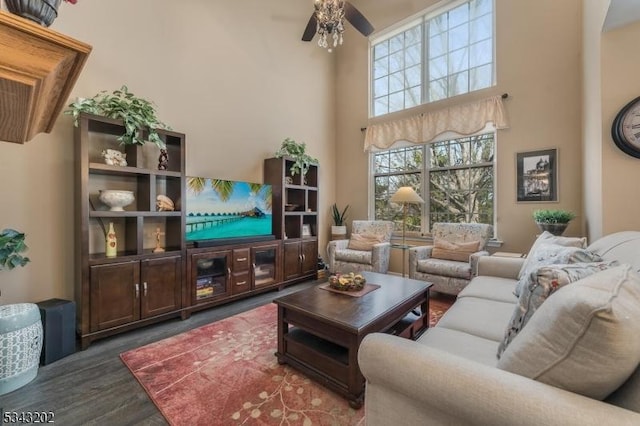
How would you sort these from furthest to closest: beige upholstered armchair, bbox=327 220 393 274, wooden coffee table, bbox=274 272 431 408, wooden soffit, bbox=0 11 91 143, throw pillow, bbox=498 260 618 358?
beige upholstered armchair, bbox=327 220 393 274
wooden coffee table, bbox=274 272 431 408
throw pillow, bbox=498 260 618 358
wooden soffit, bbox=0 11 91 143

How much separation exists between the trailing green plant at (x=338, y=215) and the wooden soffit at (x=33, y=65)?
→ 4.40 meters

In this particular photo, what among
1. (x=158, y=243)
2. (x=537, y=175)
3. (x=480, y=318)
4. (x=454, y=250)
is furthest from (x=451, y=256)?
(x=158, y=243)

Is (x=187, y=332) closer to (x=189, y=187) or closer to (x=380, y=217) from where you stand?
(x=189, y=187)

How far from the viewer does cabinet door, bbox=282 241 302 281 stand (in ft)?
12.9

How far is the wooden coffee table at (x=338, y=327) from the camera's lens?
1623mm

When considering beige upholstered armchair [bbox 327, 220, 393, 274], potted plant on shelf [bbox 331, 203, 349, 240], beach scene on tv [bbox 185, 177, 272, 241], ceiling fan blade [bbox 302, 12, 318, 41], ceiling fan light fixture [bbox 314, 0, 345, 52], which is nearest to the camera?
ceiling fan light fixture [bbox 314, 0, 345, 52]

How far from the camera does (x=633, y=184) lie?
2.15 meters

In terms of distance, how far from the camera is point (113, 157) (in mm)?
2578

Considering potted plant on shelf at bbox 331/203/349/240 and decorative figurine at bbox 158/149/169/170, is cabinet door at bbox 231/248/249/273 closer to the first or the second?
decorative figurine at bbox 158/149/169/170

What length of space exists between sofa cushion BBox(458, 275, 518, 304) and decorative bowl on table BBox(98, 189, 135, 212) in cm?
305

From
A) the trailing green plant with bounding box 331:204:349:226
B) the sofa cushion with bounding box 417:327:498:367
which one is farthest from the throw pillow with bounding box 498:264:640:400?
the trailing green plant with bounding box 331:204:349:226

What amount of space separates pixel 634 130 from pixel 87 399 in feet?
13.7

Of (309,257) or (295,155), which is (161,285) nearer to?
(309,257)

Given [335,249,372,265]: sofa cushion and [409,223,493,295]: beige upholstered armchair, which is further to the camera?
[335,249,372,265]: sofa cushion
